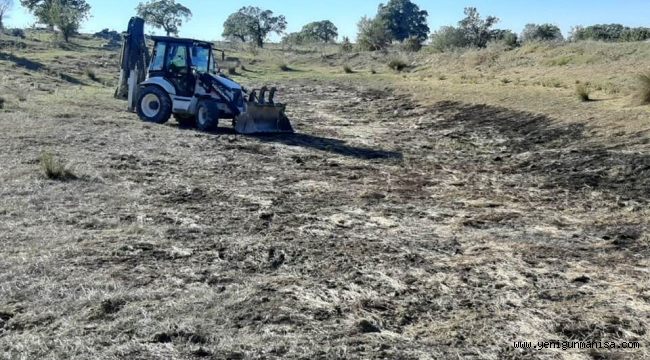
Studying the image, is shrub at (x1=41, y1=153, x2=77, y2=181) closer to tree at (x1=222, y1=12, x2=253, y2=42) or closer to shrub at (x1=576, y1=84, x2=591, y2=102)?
shrub at (x1=576, y1=84, x2=591, y2=102)

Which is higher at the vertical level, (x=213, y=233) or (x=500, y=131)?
(x=500, y=131)

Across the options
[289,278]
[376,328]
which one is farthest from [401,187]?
[376,328]

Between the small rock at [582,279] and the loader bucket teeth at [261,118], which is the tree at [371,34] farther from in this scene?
the small rock at [582,279]

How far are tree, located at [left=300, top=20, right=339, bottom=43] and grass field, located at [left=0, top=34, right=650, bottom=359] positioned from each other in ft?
337

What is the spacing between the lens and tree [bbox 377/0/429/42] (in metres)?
93.2

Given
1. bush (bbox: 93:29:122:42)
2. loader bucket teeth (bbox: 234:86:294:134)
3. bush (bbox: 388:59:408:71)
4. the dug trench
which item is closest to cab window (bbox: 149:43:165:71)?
loader bucket teeth (bbox: 234:86:294:134)

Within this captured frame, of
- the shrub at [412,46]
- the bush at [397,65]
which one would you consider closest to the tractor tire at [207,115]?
the bush at [397,65]

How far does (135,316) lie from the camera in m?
5.36

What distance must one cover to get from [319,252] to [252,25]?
333ft

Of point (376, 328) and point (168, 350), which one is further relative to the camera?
point (376, 328)

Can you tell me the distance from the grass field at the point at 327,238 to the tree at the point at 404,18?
77482mm

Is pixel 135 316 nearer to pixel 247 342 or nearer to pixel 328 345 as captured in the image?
pixel 247 342

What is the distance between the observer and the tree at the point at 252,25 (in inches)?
4154

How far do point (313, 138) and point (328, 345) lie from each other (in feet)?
39.2
